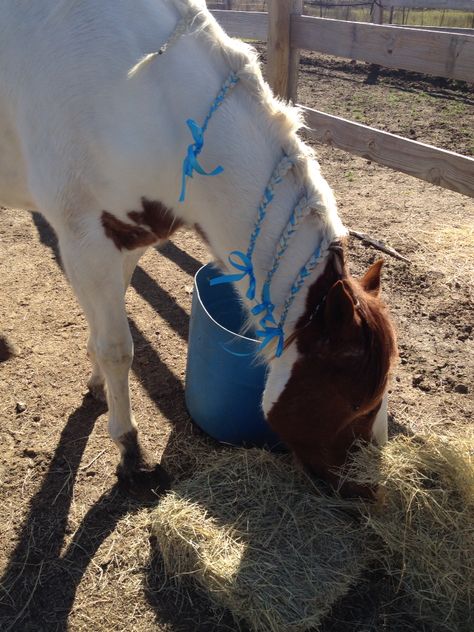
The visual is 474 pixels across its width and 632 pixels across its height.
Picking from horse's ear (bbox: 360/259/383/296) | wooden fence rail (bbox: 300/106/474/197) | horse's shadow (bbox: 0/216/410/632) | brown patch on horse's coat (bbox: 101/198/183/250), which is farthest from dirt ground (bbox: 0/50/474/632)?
brown patch on horse's coat (bbox: 101/198/183/250)

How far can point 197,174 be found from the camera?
1.88 meters

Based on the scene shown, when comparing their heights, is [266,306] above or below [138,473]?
above

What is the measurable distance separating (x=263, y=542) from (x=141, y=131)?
63.5 inches

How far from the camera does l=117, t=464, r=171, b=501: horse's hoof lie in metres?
2.46

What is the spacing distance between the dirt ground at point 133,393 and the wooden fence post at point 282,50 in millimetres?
1290

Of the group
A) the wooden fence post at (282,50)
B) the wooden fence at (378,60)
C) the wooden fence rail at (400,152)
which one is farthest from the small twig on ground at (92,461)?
the wooden fence post at (282,50)

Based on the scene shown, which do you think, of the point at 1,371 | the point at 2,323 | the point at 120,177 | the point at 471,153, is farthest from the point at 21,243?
the point at 471,153

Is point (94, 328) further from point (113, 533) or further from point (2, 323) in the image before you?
point (2, 323)

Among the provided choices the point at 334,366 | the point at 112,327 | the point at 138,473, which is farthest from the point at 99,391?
the point at 334,366

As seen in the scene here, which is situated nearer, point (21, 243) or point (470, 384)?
point (470, 384)

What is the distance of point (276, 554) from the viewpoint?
2.08 meters

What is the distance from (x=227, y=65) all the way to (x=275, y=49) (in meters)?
2.70

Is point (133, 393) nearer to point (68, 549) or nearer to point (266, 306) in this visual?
point (68, 549)

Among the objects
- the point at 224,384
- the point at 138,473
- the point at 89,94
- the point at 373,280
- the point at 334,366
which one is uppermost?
the point at 89,94
